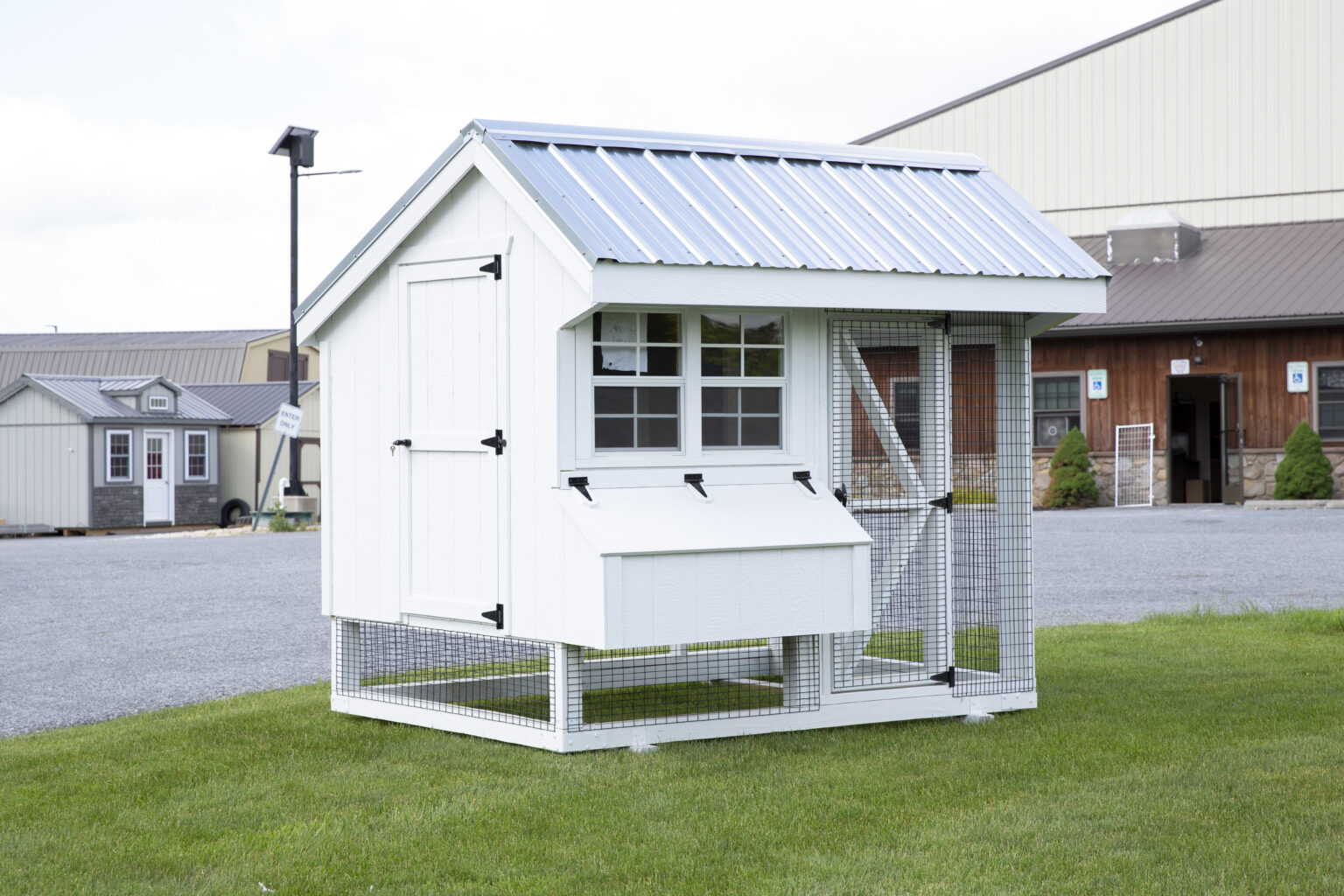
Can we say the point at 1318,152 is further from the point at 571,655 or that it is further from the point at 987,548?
the point at 571,655

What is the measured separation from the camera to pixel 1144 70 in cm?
2981

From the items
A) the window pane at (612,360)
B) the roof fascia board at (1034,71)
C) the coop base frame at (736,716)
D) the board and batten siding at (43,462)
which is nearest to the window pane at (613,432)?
the window pane at (612,360)

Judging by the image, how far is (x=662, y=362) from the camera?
22.2 ft

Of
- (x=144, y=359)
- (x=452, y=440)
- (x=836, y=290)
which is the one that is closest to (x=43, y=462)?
(x=144, y=359)

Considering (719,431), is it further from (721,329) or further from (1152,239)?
(1152,239)

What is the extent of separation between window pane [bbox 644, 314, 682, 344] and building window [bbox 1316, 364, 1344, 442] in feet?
69.7

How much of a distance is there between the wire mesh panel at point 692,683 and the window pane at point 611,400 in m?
1.08

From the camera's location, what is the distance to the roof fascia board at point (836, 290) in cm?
627

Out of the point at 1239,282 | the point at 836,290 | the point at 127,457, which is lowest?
the point at 127,457

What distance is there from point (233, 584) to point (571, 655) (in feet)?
31.9

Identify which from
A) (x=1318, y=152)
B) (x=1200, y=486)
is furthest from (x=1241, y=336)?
(x=1318, y=152)

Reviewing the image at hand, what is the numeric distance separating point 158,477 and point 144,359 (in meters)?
15.5

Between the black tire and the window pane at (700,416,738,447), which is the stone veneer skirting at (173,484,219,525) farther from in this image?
the window pane at (700,416,738,447)

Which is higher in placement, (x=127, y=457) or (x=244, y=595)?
(x=127, y=457)
